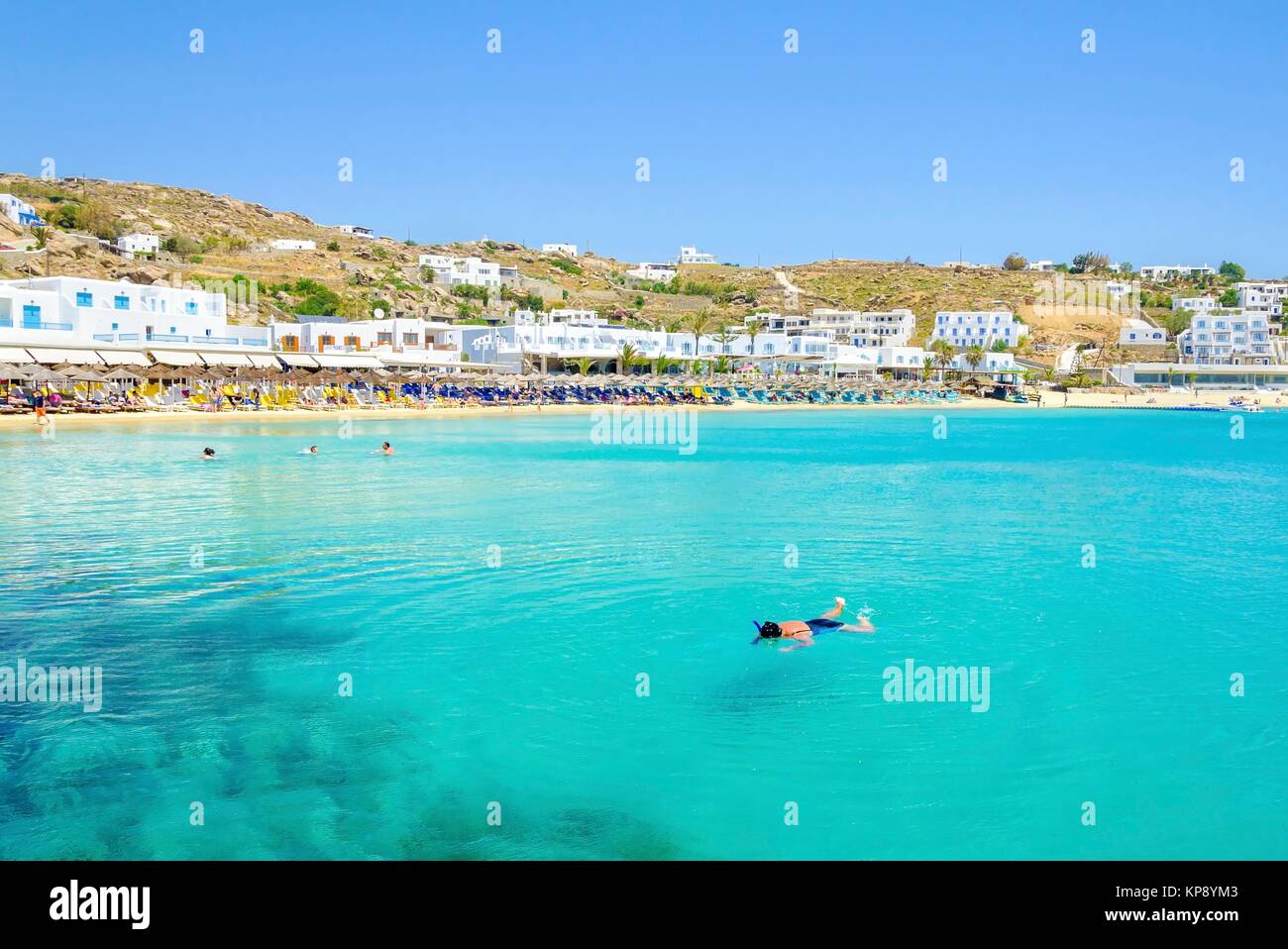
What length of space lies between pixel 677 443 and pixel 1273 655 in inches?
1340

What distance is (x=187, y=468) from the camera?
26.8m

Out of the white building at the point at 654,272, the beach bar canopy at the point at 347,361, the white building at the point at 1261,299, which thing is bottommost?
the beach bar canopy at the point at 347,361

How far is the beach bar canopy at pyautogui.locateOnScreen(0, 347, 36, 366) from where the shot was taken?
124ft

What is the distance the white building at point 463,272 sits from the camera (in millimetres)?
116000

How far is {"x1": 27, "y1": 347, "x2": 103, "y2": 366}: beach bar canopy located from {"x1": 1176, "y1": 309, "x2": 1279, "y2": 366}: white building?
10133 cm

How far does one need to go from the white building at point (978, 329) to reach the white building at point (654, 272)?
62.2 m

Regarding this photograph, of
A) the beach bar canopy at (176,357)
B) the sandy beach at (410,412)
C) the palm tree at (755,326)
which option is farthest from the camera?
the palm tree at (755,326)

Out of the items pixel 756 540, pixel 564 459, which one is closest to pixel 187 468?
pixel 564 459

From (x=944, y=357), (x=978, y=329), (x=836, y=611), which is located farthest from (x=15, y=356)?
(x=978, y=329)

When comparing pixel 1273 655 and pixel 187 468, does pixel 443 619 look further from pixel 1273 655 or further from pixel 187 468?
pixel 187 468

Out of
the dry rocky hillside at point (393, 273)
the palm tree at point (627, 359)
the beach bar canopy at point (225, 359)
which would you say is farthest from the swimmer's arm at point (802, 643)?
the dry rocky hillside at point (393, 273)

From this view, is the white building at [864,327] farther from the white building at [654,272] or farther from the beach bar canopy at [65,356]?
the beach bar canopy at [65,356]

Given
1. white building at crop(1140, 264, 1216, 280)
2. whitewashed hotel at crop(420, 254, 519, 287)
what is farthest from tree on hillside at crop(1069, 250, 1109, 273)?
whitewashed hotel at crop(420, 254, 519, 287)

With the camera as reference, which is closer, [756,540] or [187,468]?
[756,540]
